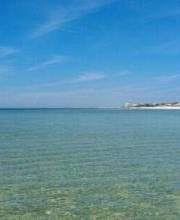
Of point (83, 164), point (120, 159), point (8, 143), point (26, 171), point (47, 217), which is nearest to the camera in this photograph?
point (47, 217)

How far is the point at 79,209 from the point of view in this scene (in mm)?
11766

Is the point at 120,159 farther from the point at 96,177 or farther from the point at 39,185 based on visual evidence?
the point at 39,185

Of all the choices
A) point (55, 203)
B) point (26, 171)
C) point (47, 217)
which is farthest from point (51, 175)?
point (47, 217)

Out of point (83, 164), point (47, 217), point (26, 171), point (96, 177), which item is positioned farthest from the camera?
point (83, 164)

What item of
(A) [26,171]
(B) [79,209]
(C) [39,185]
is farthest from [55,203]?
(A) [26,171]

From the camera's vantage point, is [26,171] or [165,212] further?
[26,171]

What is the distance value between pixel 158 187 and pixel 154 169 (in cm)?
379

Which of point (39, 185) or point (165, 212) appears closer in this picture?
point (165, 212)

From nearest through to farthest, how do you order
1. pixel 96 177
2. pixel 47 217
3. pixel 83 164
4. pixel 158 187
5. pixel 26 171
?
pixel 47 217 → pixel 158 187 → pixel 96 177 → pixel 26 171 → pixel 83 164

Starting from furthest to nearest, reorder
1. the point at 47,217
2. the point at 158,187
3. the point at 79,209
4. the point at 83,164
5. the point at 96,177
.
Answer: the point at 83,164
the point at 96,177
the point at 158,187
the point at 79,209
the point at 47,217

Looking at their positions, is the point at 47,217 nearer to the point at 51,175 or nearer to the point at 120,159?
the point at 51,175

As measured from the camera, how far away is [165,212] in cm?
1169

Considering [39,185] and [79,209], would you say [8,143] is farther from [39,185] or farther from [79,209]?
[79,209]

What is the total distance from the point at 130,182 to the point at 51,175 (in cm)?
361
